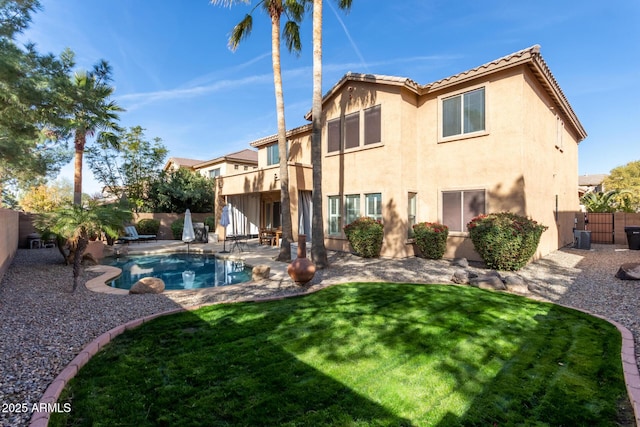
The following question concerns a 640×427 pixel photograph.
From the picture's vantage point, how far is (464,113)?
549 inches

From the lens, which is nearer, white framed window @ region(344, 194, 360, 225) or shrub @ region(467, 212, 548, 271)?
shrub @ region(467, 212, 548, 271)

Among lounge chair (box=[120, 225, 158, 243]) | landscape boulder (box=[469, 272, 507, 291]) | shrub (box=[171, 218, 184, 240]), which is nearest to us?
landscape boulder (box=[469, 272, 507, 291])

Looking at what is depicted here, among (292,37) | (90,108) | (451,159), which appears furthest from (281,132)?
(90,108)

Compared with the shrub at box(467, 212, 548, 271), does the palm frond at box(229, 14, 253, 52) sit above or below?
above

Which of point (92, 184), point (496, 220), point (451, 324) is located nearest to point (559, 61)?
point (496, 220)

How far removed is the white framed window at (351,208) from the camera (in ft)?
53.9

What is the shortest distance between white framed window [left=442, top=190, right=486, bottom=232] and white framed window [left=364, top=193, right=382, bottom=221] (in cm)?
290

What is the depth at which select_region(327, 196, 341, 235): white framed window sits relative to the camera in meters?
17.4

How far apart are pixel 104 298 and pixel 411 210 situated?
40.8 feet

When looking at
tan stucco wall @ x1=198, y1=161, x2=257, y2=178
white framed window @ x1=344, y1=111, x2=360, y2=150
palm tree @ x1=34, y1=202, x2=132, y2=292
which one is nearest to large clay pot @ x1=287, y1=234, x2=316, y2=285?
palm tree @ x1=34, y1=202, x2=132, y2=292

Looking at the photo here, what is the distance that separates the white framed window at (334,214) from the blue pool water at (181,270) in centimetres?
530

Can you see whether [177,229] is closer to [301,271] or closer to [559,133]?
[301,271]

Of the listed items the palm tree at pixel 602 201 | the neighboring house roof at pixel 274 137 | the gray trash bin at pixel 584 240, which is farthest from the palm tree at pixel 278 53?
the palm tree at pixel 602 201

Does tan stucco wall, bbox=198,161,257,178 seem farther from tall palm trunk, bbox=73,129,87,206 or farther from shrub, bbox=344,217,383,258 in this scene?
shrub, bbox=344,217,383,258
